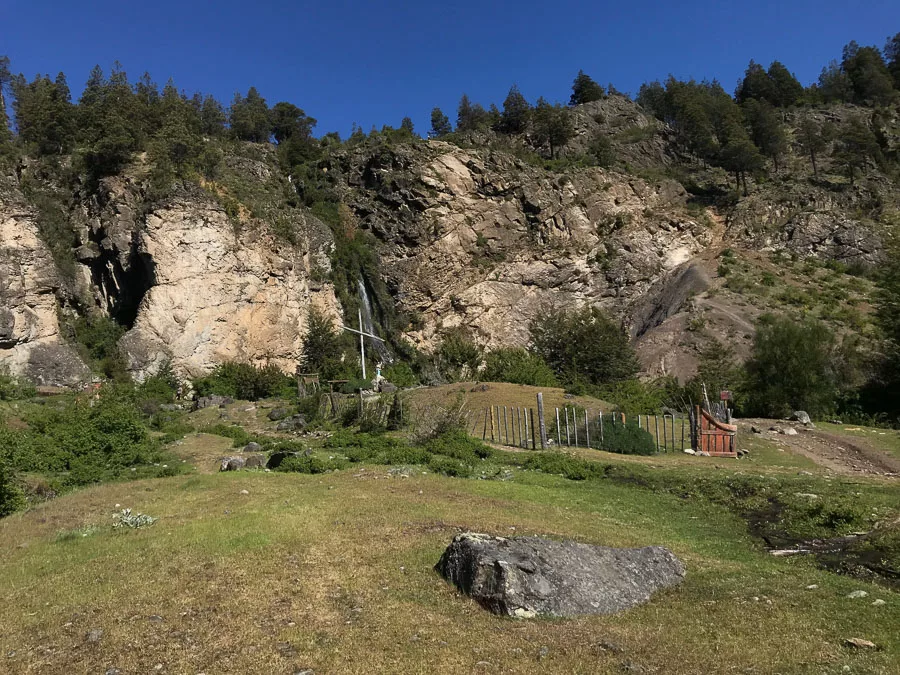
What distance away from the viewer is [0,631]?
564cm

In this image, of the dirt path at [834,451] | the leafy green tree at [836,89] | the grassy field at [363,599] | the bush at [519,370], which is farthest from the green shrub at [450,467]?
the leafy green tree at [836,89]

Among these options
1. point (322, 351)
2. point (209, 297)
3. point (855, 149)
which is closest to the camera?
point (322, 351)

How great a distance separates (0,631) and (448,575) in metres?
4.56

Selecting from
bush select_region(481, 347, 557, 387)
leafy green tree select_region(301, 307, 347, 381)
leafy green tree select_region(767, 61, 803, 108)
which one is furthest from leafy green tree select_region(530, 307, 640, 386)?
leafy green tree select_region(767, 61, 803, 108)

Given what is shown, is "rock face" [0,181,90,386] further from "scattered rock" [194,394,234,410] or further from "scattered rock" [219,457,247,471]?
"scattered rock" [219,457,247,471]

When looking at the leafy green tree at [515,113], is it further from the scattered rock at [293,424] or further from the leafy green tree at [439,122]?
the scattered rock at [293,424]

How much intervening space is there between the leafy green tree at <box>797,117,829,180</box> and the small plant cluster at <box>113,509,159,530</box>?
73724 mm

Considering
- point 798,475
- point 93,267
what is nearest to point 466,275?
point 93,267

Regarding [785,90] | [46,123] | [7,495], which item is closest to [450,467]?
[7,495]

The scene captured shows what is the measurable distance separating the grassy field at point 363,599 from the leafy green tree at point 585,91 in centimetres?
8800

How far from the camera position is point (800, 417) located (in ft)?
82.9

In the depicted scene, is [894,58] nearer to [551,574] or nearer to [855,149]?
[855,149]

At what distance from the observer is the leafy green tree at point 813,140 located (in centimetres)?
6581

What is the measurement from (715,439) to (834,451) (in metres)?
4.06
